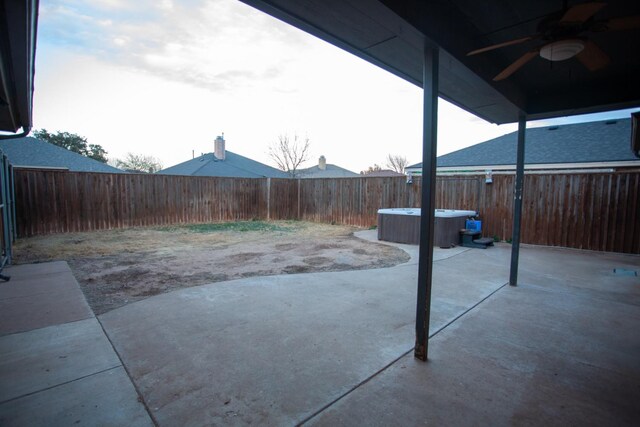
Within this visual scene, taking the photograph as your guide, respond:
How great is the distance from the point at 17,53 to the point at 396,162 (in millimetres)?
35529

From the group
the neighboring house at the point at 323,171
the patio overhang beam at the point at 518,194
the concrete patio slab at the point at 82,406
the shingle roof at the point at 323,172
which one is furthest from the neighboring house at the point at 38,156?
Answer: the neighboring house at the point at 323,171

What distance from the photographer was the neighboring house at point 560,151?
9601mm

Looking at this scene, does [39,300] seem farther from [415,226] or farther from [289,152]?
[289,152]

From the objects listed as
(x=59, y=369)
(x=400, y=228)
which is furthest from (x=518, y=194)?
(x=59, y=369)

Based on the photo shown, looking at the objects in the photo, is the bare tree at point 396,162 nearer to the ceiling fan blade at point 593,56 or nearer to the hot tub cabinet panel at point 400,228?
the hot tub cabinet panel at point 400,228

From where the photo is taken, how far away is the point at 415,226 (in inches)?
281

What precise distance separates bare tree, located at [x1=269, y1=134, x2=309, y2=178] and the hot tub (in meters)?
14.9

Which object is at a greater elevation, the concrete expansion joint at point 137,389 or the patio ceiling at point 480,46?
the patio ceiling at point 480,46

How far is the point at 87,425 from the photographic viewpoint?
1483mm

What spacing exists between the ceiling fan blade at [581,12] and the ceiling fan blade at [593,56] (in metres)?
0.28

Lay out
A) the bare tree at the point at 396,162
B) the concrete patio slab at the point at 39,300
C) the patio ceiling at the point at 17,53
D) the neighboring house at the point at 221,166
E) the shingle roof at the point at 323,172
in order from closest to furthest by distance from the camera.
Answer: the patio ceiling at the point at 17,53, the concrete patio slab at the point at 39,300, the neighboring house at the point at 221,166, the shingle roof at the point at 323,172, the bare tree at the point at 396,162

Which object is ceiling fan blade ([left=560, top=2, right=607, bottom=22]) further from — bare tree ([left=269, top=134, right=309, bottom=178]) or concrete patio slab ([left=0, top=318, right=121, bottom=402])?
bare tree ([left=269, top=134, right=309, bottom=178])

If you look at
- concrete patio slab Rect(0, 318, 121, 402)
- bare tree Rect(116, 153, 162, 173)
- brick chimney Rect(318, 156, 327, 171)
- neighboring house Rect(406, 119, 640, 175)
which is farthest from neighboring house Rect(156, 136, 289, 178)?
concrete patio slab Rect(0, 318, 121, 402)

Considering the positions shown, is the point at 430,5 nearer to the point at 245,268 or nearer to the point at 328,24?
the point at 328,24
